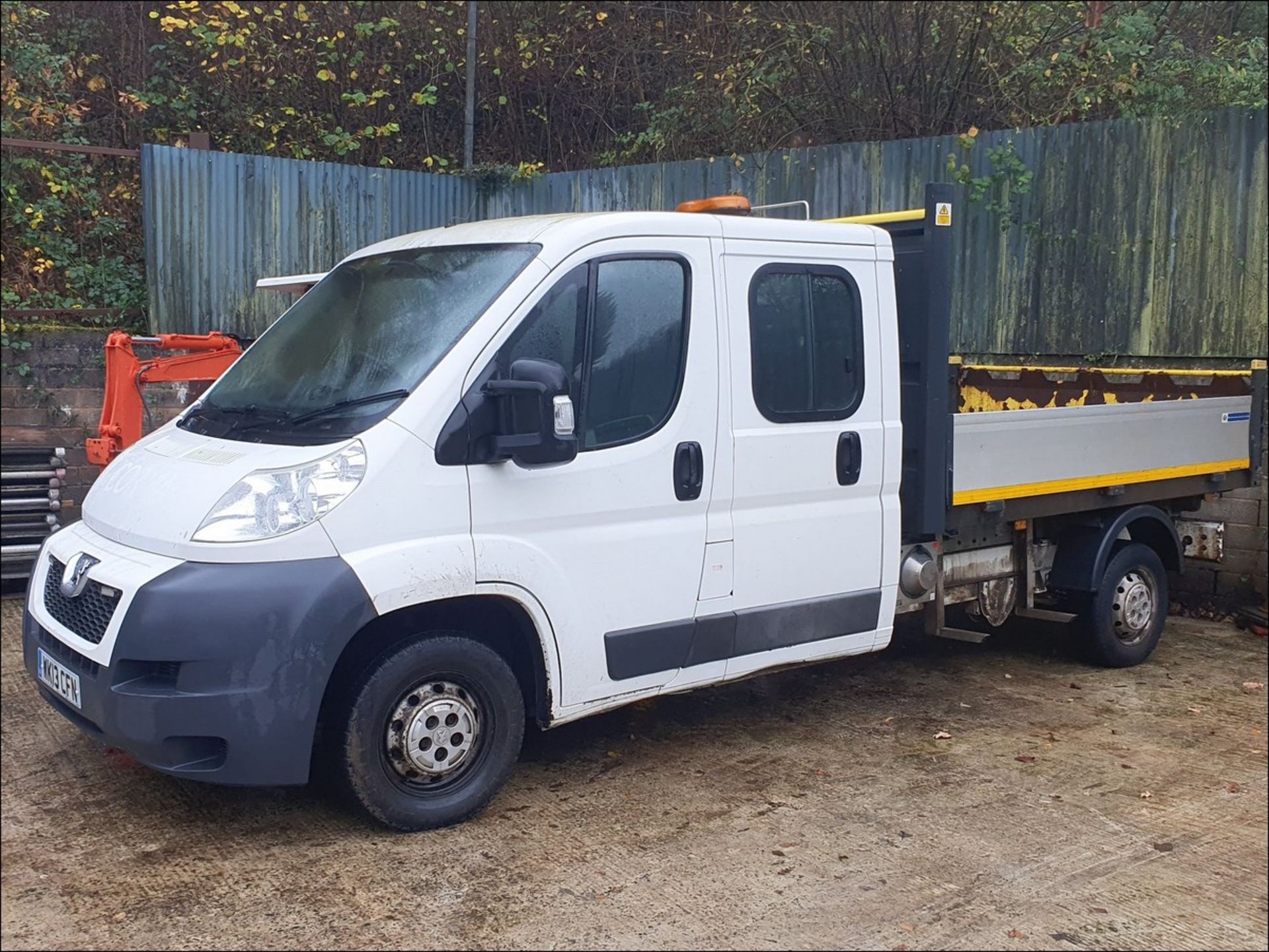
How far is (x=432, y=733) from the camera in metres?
4.28

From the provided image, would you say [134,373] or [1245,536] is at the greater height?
[134,373]

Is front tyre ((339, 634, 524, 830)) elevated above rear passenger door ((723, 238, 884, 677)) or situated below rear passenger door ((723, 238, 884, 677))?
below

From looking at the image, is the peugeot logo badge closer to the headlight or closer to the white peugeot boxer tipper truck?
the white peugeot boxer tipper truck

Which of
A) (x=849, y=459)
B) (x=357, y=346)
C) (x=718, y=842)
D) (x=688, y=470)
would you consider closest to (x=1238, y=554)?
(x=849, y=459)

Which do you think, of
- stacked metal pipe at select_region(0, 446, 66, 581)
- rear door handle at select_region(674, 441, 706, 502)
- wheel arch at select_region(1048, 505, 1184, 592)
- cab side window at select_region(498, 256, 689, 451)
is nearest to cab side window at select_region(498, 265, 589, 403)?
cab side window at select_region(498, 256, 689, 451)

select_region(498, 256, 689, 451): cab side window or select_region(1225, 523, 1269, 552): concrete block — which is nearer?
select_region(498, 256, 689, 451): cab side window

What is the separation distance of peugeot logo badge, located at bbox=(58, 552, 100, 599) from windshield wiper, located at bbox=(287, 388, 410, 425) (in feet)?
2.76

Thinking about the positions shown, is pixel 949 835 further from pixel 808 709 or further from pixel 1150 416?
pixel 1150 416

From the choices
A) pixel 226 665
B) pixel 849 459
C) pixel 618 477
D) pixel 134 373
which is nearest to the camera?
pixel 226 665

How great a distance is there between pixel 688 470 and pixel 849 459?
2.88 ft

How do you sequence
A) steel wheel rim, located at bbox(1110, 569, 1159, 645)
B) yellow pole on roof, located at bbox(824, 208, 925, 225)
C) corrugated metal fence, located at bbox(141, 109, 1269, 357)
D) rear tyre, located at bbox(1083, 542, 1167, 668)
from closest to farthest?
yellow pole on roof, located at bbox(824, 208, 925, 225) → rear tyre, located at bbox(1083, 542, 1167, 668) → steel wheel rim, located at bbox(1110, 569, 1159, 645) → corrugated metal fence, located at bbox(141, 109, 1269, 357)

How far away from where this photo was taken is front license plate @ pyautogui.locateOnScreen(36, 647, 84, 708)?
411 cm

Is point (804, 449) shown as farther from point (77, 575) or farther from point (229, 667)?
point (77, 575)

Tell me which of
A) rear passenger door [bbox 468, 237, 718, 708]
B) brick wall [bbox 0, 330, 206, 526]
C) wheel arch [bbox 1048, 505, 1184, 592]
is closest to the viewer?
rear passenger door [bbox 468, 237, 718, 708]
